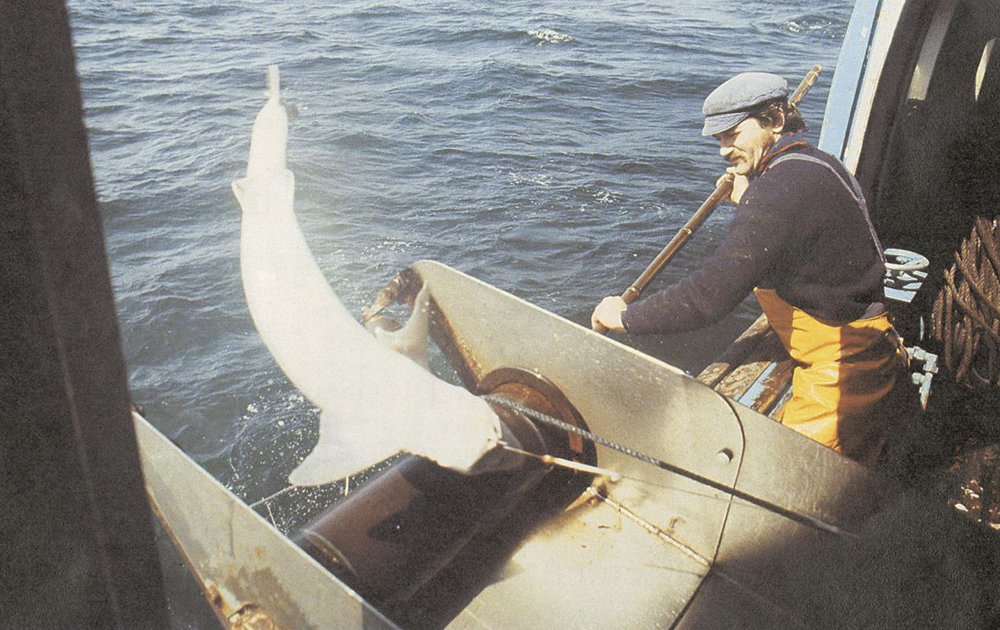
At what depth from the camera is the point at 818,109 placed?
15.8m

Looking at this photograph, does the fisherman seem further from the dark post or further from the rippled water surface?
the rippled water surface

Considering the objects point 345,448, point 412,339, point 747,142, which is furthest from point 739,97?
point 345,448

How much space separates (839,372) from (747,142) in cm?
129

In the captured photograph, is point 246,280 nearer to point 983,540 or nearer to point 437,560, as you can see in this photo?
point 437,560

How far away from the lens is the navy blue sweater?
114 inches

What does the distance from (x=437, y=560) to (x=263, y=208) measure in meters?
1.81

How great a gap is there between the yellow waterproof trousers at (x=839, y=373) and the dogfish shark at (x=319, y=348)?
7.35 feet

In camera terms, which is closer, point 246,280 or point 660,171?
point 246,280

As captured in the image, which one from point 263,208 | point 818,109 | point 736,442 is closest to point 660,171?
point 818,109

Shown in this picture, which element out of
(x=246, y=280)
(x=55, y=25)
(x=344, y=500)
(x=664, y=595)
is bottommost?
(x=664, y=595)

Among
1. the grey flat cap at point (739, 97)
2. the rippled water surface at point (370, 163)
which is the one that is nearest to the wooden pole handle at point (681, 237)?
the grey flat cap at point (739, 97)

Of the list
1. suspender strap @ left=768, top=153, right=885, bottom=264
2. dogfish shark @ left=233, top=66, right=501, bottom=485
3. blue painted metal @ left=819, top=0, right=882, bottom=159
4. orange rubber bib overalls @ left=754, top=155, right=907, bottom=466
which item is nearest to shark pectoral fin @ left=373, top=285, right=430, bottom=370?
dogfish shark @ left=233, top=66, right=501, bottom=485

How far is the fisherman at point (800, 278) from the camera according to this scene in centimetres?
292

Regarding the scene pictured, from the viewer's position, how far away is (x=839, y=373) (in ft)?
11.1
